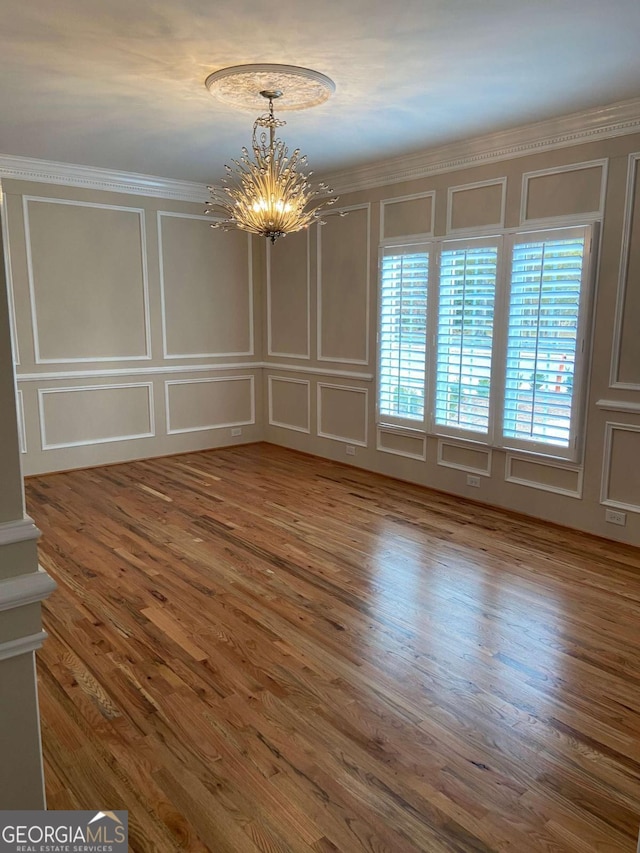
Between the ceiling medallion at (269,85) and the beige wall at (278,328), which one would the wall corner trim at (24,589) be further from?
the beige wall at (278,328)

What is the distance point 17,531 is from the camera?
4.22ft

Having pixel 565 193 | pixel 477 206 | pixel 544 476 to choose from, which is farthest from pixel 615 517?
pixel 477 206

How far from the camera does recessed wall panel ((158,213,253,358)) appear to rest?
6648 millimetres

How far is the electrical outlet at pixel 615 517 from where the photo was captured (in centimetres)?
431

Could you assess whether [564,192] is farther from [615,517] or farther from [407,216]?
[615,517]

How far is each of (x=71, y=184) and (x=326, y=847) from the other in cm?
587

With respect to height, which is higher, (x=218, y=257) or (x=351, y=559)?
(x=218, y=257)

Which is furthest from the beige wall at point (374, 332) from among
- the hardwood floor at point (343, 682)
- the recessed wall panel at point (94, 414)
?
the recessed wall panel at point (94, 414)

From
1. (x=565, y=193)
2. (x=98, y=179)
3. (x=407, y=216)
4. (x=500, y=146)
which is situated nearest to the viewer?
(x=565, y=193)

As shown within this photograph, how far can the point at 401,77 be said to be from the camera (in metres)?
3.54

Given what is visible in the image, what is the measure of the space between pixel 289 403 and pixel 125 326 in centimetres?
200

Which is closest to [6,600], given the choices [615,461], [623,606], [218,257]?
[623,606]

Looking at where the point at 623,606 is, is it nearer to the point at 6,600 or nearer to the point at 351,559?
the point at 351,559

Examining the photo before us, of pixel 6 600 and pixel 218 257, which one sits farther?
pixel 218 257
